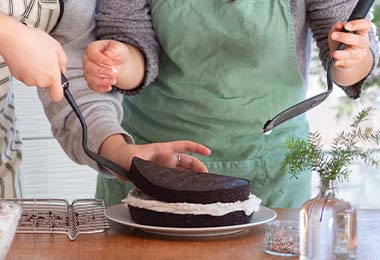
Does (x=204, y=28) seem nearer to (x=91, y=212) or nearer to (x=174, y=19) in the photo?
(x=174, y=19)

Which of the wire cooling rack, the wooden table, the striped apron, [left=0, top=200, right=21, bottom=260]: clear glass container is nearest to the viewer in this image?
[left=0, top=200, right=21, bottom=260]: clear glass container

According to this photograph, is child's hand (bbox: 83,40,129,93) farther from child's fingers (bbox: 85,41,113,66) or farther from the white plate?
the white plate

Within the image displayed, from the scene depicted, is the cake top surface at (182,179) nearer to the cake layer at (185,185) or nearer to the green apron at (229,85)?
the cake layer at (185,185)

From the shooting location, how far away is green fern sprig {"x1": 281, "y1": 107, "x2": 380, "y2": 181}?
0.97 m

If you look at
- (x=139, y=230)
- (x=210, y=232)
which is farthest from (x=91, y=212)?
(x=210, y=232)

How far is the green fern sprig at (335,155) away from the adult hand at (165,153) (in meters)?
0.23

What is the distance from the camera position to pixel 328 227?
97 centimetres

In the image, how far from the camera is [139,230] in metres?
1.10

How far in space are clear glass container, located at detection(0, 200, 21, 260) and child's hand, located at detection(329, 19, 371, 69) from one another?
53cm

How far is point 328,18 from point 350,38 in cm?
16

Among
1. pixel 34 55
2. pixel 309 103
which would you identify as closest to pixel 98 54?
pixel 34 55

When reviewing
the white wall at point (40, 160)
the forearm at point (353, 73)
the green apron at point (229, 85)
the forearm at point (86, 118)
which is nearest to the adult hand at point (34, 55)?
the forearm at point (86, 118)

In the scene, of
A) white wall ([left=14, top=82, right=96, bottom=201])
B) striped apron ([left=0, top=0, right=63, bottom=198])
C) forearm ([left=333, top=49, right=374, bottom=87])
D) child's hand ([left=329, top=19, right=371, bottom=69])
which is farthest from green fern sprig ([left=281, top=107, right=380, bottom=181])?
white wall ([left=14, top=82, right=96, bottom=201])

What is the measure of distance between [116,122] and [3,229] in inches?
18.1
